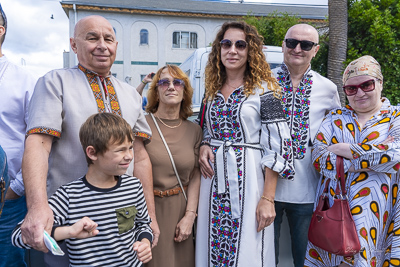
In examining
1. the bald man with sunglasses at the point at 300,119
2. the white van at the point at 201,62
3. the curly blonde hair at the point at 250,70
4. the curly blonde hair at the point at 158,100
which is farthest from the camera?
the white van at the point at 201,62

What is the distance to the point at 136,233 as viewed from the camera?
170 cm

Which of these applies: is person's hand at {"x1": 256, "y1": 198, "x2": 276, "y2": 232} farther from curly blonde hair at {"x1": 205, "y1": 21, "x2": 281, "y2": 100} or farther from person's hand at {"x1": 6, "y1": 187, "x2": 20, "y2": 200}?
person's hand at {"x1": 6, "y1": 187, "x2": 20, "y2": 200}

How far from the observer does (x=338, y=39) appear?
643cm

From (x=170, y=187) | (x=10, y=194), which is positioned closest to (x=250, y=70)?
(x=170, y=187)

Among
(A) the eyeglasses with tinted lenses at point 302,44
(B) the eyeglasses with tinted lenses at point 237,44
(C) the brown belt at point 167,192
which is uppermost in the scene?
(A) the eyeglasses with tinted lenses at point 302,44

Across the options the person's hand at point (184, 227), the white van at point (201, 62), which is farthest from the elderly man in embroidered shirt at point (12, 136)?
the white van at point (201, 62)

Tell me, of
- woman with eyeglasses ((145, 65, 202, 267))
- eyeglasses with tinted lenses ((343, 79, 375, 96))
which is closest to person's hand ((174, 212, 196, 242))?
woman with eyeglasses ((145, 65, 202, 267))

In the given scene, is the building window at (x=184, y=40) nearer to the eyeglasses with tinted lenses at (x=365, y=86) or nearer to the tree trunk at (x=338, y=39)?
the tree trunk at (x=338, y=39)

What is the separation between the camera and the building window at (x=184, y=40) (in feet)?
71.3

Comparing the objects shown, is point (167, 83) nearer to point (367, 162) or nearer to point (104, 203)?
point (104, 203)

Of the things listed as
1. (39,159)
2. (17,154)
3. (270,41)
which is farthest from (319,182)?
(270,41)

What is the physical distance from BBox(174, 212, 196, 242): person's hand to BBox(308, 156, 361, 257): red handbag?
2.65 ft

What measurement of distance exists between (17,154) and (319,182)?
80.0 inches

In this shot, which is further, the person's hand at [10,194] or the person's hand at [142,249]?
the person's hand at [10,194]
